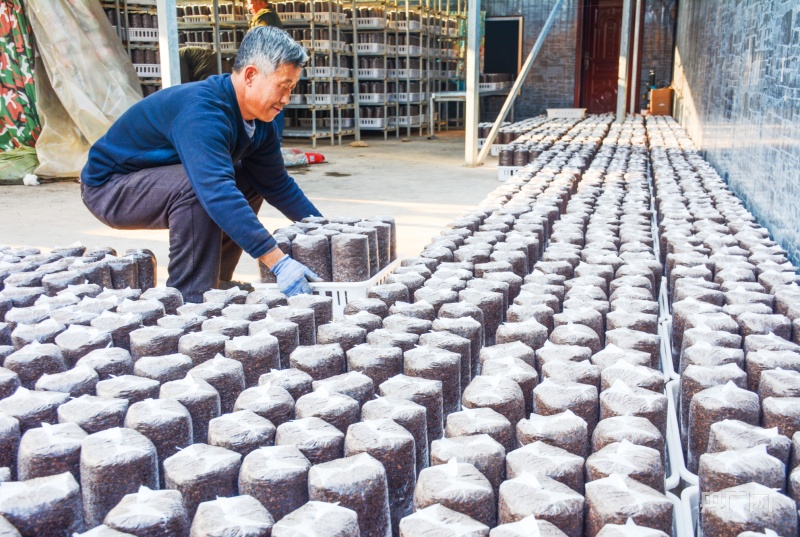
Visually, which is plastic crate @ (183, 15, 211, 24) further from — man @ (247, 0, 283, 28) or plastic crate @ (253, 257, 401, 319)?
plastic crate @ (253, 257, 401, 319)

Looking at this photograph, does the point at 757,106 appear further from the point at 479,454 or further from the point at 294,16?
the point at 294,16

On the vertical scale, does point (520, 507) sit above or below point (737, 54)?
below

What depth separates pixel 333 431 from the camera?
1.61m

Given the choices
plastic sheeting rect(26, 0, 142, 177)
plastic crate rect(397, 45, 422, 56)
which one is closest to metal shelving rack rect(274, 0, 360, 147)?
plastic crate rect(397, 45, 422, 56)

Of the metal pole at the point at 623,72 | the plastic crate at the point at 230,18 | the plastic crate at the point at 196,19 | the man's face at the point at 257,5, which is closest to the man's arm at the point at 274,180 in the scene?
the man's face at the point at 257,5

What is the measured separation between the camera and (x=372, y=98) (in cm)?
1339

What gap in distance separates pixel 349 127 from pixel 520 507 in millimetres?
12760

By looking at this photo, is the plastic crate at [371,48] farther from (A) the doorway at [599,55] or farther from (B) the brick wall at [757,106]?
(B) the brick wall at [757,106]

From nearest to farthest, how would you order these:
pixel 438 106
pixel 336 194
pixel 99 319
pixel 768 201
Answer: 1. pixel 99 319
2. pixel 768 201
3. pixel 336 194
4. pixel 438 106

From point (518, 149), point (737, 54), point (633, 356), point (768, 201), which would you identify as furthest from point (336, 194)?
point (633, 356)

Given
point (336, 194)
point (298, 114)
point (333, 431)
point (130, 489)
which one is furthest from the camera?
point (298, 114)

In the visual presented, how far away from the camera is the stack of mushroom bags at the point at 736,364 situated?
1.45m

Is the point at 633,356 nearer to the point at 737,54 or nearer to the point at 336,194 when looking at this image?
the point at 737,54

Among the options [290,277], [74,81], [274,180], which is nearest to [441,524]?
[290,277]
